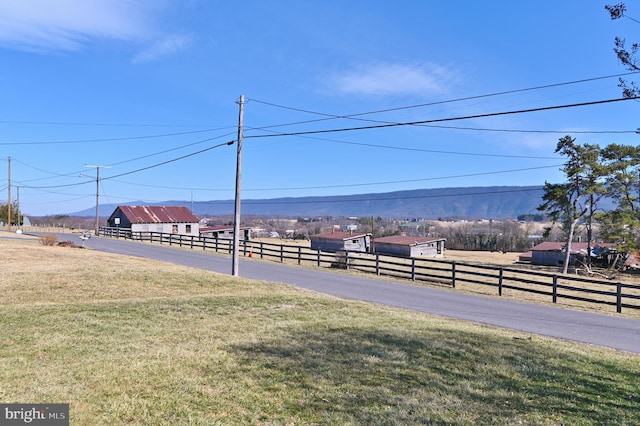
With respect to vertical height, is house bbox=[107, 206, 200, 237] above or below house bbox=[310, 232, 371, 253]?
above

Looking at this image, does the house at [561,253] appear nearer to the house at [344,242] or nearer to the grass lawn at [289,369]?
the house at [344,242]

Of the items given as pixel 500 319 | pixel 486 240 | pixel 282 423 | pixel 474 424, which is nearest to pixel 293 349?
pixel 282 423

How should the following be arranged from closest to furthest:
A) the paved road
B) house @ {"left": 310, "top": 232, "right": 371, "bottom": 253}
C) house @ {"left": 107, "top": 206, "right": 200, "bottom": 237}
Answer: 1. the paved road
2. house @ {"left": 310, "top": 232, "right": 371, "bottom": 253}
3. house @ {"left": 107, "top": 206, "right": 200, "bottom": 237}

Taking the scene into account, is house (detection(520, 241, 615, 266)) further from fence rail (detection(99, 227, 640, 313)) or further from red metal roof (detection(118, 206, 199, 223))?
red metal roof (detection(118, 206, 199, 223))

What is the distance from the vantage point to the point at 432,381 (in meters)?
5.30

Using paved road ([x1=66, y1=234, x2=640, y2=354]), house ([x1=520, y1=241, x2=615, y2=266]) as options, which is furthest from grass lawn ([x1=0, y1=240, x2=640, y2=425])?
house ([x1=520, y1=241, x2=615, y2=266])

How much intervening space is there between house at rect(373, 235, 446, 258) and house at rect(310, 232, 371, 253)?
4.87ft

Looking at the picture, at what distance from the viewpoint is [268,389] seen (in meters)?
4.86

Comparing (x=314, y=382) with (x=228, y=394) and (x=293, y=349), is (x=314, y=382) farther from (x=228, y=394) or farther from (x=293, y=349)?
(x=293, y=349)

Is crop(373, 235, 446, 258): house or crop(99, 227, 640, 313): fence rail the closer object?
crop(99, 227, 640, 313): fence rail

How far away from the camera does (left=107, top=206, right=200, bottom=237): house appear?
186 feet

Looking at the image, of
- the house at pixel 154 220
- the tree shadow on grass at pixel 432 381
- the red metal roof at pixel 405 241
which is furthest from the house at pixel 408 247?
the tree shadow on grass at pixel 432 381

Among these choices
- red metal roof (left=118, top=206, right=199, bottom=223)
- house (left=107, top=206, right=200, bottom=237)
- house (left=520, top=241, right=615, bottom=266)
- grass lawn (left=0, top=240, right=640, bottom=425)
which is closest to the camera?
grass lawn (left=0, top=240, right=640, bottom=425)

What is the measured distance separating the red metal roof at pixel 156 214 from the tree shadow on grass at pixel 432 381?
55268 mm
